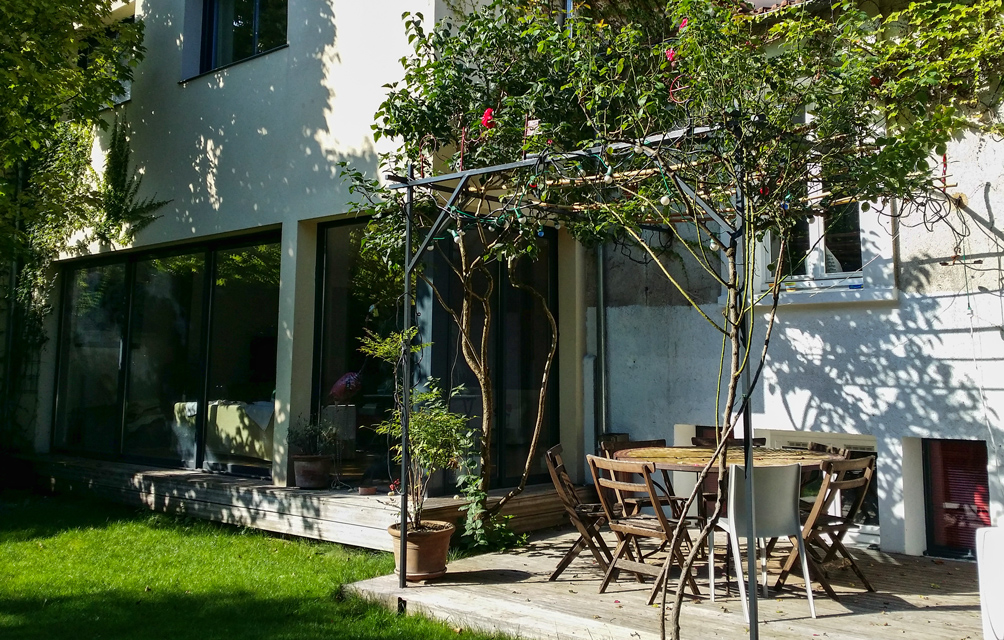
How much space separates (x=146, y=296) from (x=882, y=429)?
8083 millimetres

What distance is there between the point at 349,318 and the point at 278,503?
6.04ft

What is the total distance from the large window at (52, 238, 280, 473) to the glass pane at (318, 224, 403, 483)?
2.43 ft

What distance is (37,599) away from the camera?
5.57 m

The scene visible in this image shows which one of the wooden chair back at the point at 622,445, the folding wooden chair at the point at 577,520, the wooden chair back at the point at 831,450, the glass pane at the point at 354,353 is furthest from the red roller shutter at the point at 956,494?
the glass pane at the point at 354,353

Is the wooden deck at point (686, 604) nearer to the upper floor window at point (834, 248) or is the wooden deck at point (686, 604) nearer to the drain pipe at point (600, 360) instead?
the drain pipe at point (600, 360)

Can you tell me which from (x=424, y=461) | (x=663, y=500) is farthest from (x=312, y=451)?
(x=663, y=500)

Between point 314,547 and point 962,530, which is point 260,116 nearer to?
point 314,547

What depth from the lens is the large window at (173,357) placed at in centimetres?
861

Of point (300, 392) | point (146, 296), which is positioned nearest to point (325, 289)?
point (300, 392)

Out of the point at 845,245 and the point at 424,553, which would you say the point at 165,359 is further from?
the point at 845,245

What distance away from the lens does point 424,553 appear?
219 inches

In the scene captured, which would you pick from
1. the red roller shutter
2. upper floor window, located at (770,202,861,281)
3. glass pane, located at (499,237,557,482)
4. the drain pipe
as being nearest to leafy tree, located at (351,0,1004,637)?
upper floor window, located at (770,202,861,281)

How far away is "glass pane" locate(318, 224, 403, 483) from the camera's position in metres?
7.77

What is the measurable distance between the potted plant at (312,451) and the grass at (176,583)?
0.60m
